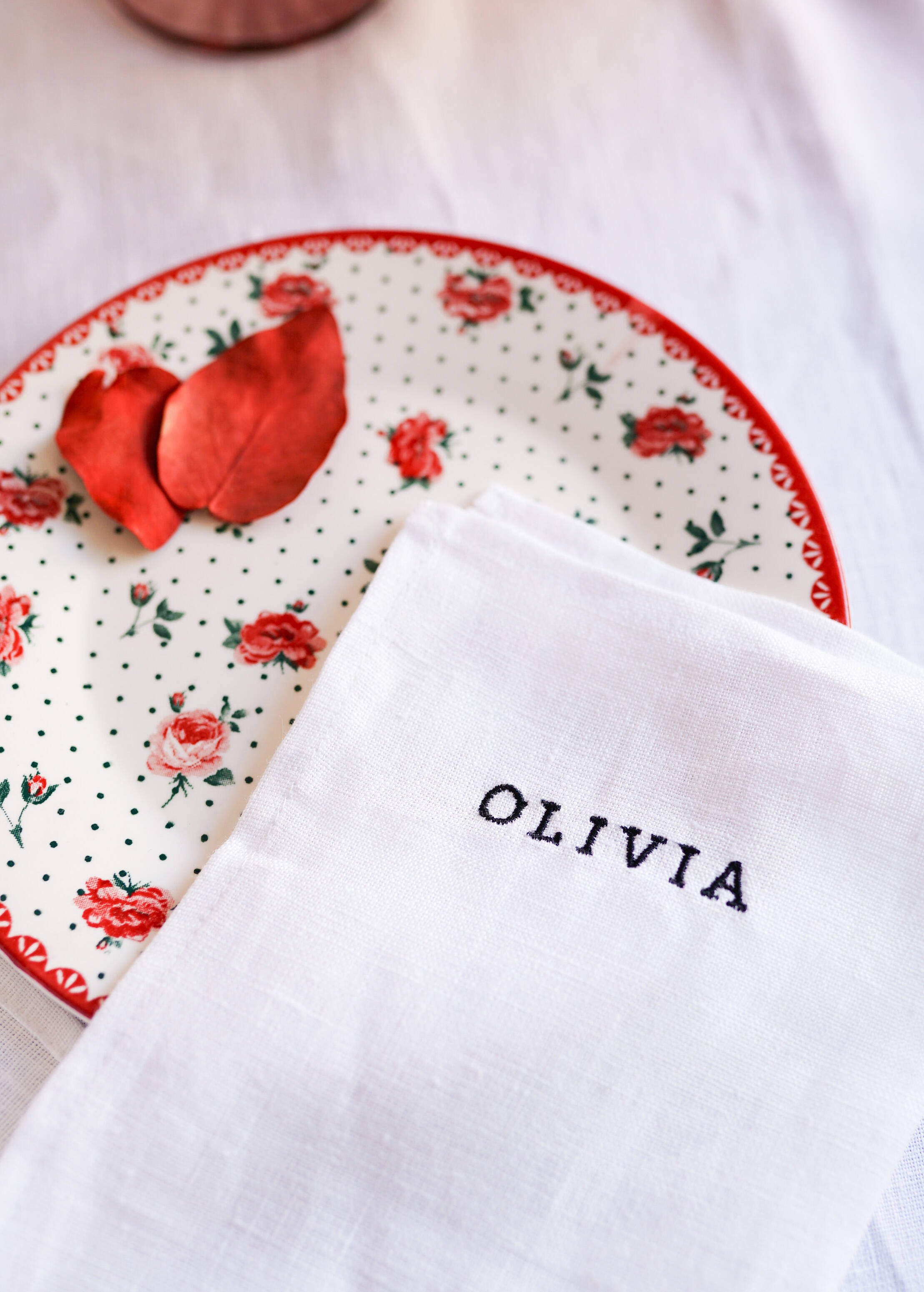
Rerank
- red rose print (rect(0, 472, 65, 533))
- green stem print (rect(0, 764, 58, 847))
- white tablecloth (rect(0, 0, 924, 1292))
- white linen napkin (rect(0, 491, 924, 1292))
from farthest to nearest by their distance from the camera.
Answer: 1. white tablecloth (rect(0, 0, 924, 1292))
2. red rose print (rect(0, 472, 65, 533))
3. green stem print (rect(0, 764, 58, 847))
4. white linen napkin (rect(0, 491, 924, 1292))

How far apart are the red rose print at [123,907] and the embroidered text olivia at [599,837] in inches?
6.5

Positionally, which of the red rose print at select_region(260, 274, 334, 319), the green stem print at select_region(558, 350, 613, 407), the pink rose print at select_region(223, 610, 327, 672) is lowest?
the pink rose print at select_region(223, 610, 327, 672)

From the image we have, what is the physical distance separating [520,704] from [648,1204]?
0.73 feet

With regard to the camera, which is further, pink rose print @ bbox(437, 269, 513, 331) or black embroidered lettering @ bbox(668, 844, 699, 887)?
pink rose print @ bbox(437, 269, 513, 331)

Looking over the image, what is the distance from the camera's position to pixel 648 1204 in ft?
1.28

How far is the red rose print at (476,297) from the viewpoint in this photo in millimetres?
675

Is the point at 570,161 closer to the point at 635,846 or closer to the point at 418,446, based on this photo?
the point at 418,446

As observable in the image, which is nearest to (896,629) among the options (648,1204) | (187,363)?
(648,1204)

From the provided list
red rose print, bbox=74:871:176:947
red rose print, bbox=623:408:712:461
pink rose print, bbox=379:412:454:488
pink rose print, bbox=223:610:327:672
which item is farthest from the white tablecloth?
red rose print, bbox=74:871:176:947

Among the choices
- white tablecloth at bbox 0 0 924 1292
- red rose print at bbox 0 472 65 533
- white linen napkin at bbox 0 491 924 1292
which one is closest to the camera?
white linen napkin at bbox 0 491 924 1292

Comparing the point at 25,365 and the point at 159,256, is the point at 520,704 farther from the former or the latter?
the point at 159,256

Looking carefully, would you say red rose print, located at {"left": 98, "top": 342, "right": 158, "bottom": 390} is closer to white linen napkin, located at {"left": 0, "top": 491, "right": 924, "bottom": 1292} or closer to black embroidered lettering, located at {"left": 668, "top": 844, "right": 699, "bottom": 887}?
white linen napkin, located at {"left": 0, "top": 491, "right": 924, "bottom": 1292}

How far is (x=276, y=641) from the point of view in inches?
22.5

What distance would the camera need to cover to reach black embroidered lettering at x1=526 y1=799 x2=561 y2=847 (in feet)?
1.51
